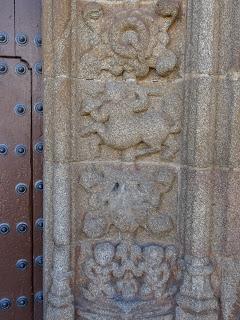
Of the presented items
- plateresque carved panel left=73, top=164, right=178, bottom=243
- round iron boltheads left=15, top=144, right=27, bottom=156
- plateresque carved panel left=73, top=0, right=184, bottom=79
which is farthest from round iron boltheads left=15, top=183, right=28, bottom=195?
plateresque carved panel left=73, top=0, right=184, bottom=79

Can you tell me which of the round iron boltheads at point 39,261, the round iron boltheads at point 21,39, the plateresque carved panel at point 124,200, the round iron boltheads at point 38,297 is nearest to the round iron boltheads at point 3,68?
the round iron boltheads at point 21,39

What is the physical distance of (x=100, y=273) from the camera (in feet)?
5.45

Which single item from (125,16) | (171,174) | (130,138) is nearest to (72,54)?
(125,16)

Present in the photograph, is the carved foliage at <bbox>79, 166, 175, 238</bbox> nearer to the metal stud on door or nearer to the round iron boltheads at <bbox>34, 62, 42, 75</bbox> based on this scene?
the metal stud on door

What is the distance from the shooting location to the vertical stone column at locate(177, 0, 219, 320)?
153 centimetres

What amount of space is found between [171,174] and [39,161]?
0.59 meters

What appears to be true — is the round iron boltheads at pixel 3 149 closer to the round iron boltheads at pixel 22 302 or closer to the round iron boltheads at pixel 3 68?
the round iron boltheads at pixel 3 68

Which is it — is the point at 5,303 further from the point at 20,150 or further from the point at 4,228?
the point at 20,150

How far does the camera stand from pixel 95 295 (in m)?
1.67

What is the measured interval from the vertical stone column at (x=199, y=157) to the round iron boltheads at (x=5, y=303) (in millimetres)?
768

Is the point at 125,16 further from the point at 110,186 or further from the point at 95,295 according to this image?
the point at 95,295

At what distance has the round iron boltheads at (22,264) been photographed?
1864mm

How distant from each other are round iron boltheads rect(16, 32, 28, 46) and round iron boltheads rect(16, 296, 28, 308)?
3.66ft

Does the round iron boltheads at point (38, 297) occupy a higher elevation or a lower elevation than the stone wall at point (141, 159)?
lower
